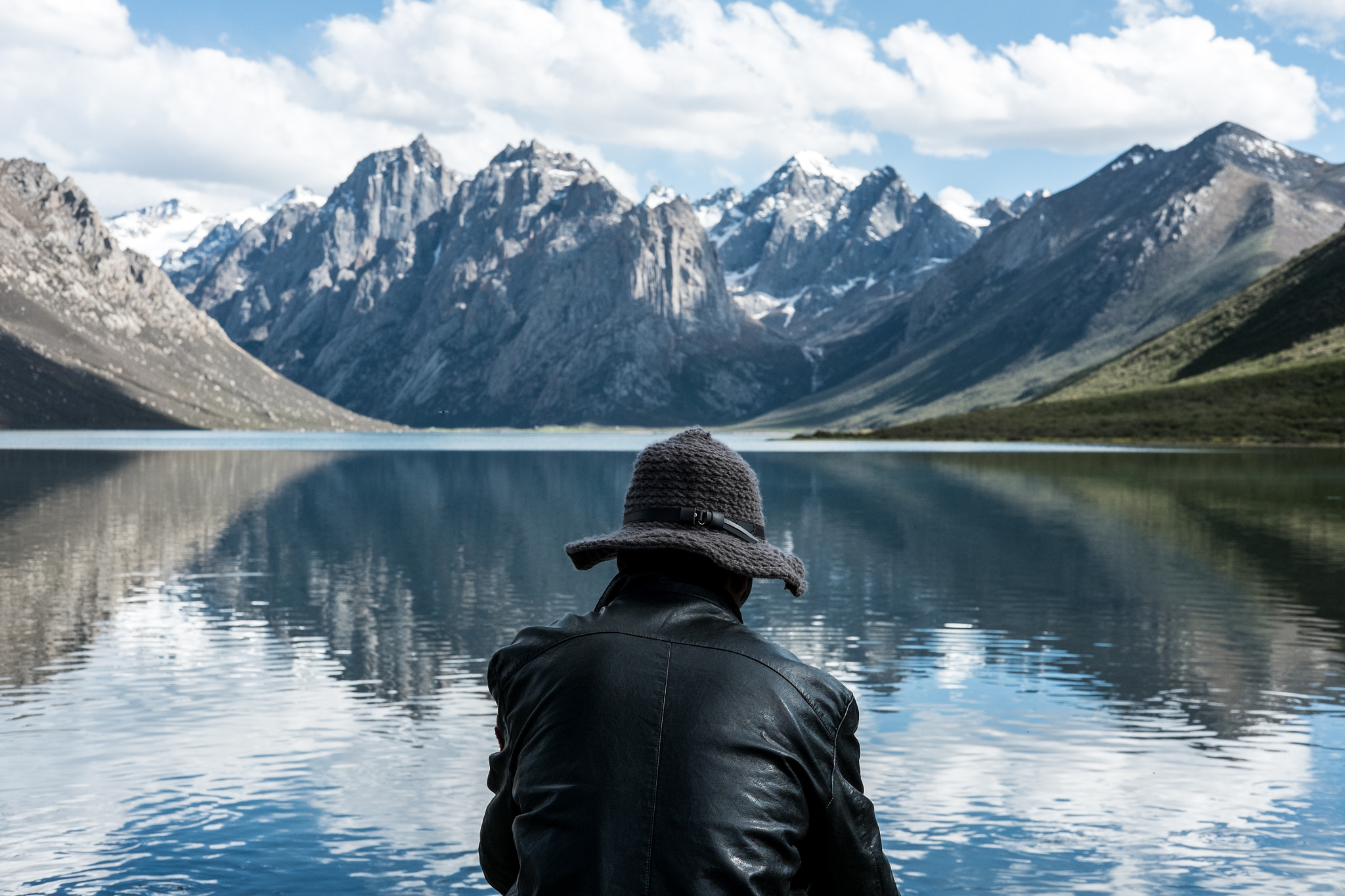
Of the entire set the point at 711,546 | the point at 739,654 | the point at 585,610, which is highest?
the point at 711,546

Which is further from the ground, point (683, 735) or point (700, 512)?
point (700, 512)

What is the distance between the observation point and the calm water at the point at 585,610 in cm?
1534

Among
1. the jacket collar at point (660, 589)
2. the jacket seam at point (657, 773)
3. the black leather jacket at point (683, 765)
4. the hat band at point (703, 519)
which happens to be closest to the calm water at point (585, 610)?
the black leather jacket at point (683, 765)

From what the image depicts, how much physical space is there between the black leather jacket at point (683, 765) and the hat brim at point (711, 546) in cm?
21

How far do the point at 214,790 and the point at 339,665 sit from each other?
29.5 feet

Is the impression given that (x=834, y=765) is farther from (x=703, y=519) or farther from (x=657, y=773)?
(x=703, y=519)

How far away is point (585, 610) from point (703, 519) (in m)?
27.3

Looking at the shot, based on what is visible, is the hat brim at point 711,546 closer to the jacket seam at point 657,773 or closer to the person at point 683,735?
the person at point 683,735

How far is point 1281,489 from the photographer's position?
79.8m

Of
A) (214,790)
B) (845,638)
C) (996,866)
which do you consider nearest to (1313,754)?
(996,866)

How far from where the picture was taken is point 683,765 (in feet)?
17.4

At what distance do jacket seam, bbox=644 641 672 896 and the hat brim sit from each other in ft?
1.48

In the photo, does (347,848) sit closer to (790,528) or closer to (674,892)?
(674,892)

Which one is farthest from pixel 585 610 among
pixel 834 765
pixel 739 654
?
pixel 739 654
